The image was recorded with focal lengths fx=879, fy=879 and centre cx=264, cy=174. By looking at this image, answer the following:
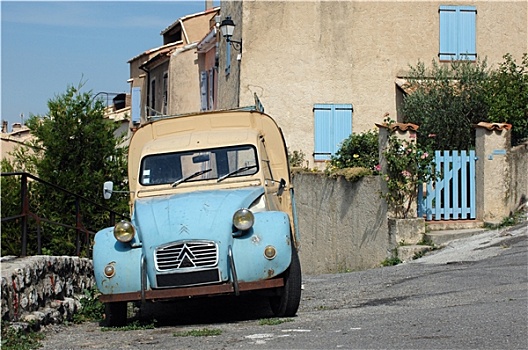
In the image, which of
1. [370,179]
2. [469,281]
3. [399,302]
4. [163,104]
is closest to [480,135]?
[370,179]

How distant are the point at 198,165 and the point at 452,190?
23.7ft

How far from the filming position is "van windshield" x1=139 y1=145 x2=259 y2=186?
1030 centimetres

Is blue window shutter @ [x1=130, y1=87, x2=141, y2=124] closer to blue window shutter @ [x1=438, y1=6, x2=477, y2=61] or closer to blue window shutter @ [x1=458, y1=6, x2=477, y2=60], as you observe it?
blue window shutter @ [x1=438, y1=6, x2=477, y2=61]

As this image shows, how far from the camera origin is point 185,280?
868cm

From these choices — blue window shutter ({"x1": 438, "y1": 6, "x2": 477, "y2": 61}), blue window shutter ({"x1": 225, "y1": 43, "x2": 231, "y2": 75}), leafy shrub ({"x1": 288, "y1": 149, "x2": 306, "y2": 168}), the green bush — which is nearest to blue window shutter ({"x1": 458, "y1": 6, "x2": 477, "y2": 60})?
blue window shutter ({"x1": 438, "y1": 6, "x2": 477, "y2": 61})

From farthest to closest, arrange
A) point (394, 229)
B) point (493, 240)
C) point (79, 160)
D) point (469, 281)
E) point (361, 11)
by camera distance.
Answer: point (361, 11), point (79, 160), point (394, 229), point (493, 240), point (469, 281)

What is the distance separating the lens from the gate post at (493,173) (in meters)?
16.1

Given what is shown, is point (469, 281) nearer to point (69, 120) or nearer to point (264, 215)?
point (264, 215)

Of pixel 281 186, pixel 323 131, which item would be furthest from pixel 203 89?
pixel 281 186

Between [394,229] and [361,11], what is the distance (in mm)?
8916

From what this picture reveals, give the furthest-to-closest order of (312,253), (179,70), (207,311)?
(179,70) < (312,253) < (207,311)

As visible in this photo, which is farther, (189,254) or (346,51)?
(346,51)

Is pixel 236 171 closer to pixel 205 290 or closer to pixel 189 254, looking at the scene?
pixel 189 254

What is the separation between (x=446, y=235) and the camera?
50.7 feet
